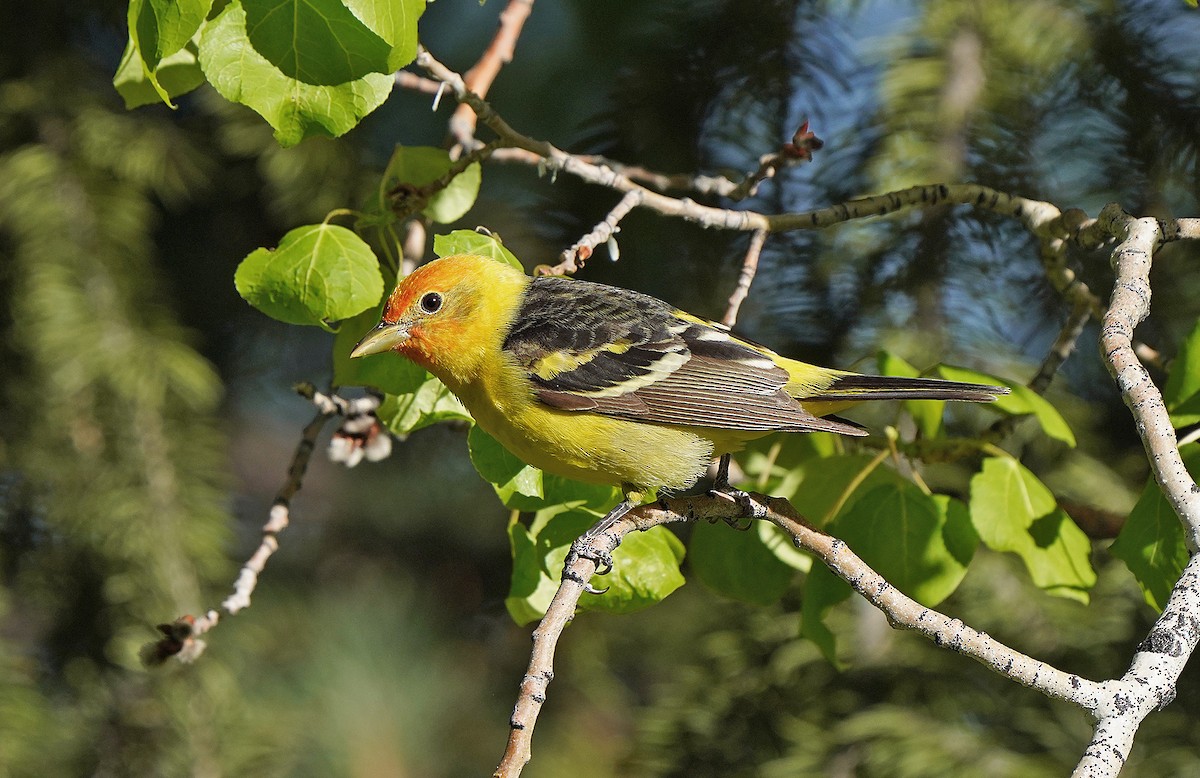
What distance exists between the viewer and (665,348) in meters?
2.43

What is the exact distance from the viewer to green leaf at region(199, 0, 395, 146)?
1596 mm

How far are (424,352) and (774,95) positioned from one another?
3.78 feet

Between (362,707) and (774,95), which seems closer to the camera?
(774,95)

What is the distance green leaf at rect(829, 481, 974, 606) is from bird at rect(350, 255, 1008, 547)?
14 cm

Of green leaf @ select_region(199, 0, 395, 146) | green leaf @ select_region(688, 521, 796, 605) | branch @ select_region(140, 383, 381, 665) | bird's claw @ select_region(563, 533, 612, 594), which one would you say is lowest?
branch @ select_region(140, 383, 381, 665)

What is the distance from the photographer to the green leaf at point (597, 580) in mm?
1860

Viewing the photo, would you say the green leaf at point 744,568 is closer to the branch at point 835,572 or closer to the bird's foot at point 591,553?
the branch at point 835,572

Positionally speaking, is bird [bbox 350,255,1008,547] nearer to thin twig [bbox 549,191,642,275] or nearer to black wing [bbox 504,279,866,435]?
black wing [bbox 504,279,866,435]

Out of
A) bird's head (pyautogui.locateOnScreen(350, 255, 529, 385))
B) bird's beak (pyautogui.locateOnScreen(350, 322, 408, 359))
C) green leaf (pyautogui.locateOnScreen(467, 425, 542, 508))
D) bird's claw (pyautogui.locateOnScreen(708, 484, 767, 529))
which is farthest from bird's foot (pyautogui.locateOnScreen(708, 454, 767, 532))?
bird's beak (pyautogui.locateOnScreen(350, 322, 408, 359))

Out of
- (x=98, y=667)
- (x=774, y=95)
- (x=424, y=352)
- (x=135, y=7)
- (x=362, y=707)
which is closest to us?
(x=135, y=7)

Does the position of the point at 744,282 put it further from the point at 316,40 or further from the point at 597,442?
the point at 316,40

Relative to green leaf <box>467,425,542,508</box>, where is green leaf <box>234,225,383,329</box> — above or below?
above

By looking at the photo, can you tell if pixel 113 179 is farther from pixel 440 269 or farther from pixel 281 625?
pixel 281 625

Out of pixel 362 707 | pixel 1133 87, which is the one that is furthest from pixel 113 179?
pixel 1133 87
